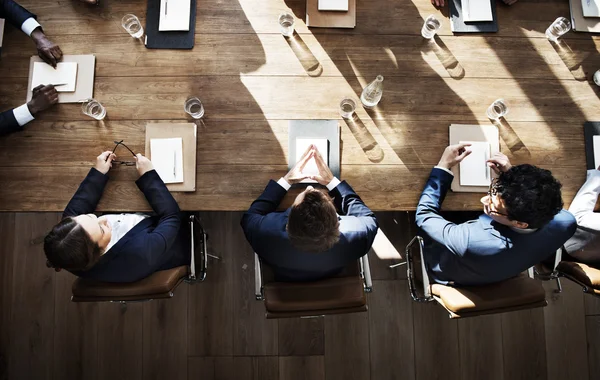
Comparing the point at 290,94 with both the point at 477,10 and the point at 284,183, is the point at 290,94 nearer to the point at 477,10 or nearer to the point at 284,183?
the point at 284,183

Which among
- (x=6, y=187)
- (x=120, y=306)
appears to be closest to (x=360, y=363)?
(x=120, y=306)

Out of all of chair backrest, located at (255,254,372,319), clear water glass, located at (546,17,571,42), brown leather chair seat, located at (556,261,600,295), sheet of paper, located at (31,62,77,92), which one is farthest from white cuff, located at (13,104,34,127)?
brown leather chair seat, located at (556,261,600,295)

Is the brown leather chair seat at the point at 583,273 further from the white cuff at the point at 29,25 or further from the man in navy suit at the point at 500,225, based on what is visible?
the white cuff at the point at 29,25

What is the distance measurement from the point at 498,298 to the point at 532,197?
43 cm

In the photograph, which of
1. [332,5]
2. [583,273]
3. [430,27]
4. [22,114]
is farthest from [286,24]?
[583,273]

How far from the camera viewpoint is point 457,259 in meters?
1.69

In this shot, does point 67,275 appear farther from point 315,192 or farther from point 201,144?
point 315,192

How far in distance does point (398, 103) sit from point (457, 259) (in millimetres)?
776

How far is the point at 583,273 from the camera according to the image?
1.75 meters

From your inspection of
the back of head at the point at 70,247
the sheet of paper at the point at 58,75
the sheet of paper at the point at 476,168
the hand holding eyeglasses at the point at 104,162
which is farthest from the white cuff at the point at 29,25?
the sheet of paper at the point at 476,168

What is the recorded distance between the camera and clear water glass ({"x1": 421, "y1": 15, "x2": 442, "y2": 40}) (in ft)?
6.03

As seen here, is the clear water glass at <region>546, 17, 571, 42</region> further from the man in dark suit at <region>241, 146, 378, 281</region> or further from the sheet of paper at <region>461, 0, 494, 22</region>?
the man in dark suit at <region>241, 146, 378, 281</region>

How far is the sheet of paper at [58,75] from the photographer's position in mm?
1824

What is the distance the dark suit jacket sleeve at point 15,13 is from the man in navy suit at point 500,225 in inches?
80.9
